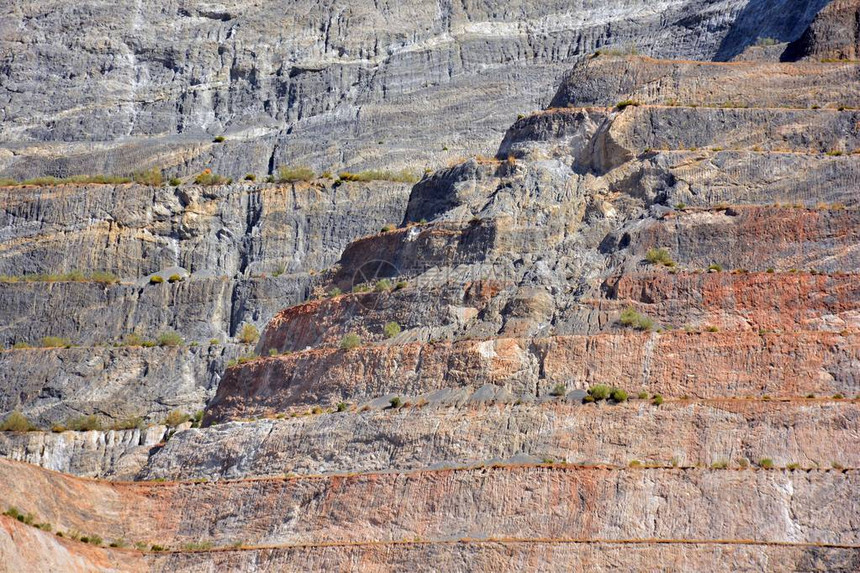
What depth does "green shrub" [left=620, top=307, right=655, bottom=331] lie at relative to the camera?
60750 mm

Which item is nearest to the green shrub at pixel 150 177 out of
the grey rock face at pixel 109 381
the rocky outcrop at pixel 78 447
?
the grey rock face at pixel 109 381

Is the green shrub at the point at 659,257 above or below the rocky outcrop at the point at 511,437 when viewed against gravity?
above

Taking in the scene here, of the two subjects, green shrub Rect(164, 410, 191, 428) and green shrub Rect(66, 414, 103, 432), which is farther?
green shrub Rect(66, 414, 103, 432)

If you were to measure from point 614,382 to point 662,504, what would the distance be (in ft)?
18.3

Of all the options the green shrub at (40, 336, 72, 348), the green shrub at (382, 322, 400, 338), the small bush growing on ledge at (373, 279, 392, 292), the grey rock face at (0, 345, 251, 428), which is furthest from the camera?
the green shrub at (40, 336, 72, 348)

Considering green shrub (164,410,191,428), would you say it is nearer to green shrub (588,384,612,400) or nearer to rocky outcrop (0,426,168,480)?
rocky outcrop (0,426,168,480)

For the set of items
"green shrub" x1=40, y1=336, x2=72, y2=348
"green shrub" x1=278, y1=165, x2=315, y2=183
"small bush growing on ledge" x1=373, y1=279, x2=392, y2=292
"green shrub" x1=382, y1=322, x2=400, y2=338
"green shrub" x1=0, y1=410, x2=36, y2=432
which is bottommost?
"green shrub" x1=0, y1=410, x2=36, y2=432

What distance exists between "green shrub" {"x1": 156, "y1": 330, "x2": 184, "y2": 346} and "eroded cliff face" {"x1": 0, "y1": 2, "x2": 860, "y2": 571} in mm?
3222

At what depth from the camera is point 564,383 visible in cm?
5981

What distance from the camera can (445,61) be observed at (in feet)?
315

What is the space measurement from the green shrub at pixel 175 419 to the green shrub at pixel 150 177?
1719 cm

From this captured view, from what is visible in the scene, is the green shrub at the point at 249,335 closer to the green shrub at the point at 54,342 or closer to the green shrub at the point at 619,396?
the green shrub at the point at 54,342

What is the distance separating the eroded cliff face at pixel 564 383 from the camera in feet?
180

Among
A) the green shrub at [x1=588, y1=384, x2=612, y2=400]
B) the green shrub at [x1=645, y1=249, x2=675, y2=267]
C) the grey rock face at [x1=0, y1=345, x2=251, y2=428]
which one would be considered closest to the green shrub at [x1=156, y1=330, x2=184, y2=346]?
the grey rock face at [x1=0, y1=345, x2=251, y2=428]
